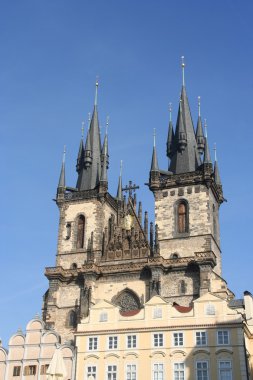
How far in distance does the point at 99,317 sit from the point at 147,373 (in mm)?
5251

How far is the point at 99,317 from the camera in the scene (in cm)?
3856

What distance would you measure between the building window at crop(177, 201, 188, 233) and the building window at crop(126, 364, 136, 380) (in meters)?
18.0

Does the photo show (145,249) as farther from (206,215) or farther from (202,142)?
(202,142)

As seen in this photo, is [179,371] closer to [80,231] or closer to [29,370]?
[29,370]

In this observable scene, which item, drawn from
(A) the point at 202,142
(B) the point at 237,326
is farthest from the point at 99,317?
(A) the point at 202,142

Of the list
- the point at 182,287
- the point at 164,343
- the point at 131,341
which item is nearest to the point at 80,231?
the point at 182,287

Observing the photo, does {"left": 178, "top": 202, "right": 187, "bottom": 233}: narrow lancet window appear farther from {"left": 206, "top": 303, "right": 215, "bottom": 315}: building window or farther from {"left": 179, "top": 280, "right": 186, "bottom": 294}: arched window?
{"left": 206, "top": 303, "right": 215, "bottom": 315}: building window

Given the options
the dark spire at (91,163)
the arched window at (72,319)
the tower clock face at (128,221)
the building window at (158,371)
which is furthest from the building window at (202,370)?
the dark spire at (91,163)

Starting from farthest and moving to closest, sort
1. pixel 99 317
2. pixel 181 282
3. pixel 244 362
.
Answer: pixel 181 282 < pixel 99 317 < pixel 244 362

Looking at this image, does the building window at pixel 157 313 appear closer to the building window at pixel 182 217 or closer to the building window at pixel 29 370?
the building window at pixel 29 370

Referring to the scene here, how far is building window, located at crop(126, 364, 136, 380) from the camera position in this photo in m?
35.3

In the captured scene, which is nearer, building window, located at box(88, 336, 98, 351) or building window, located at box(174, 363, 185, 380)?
building window, located at box(174, 363, 185, 380)

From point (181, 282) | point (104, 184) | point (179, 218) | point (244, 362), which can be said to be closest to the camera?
point (244, 362)

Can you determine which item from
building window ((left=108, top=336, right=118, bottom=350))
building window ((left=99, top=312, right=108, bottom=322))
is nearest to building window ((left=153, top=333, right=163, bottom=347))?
building window ((left=108, top=336, right=118, bottom=350))
